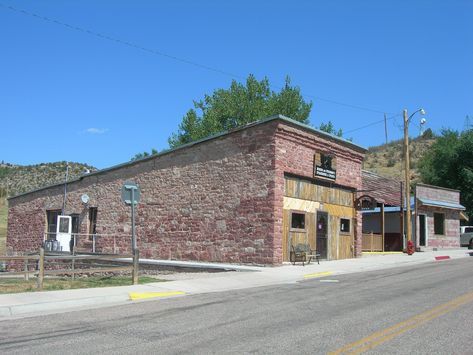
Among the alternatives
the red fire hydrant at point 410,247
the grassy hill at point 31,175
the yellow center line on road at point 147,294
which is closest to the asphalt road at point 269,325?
the yellow center line on road at point 147,294

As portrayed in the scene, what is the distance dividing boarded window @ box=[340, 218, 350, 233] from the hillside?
157 feet

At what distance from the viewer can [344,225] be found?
2438 centimetres

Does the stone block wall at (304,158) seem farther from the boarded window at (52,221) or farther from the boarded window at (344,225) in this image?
the boarded window at (52,221)

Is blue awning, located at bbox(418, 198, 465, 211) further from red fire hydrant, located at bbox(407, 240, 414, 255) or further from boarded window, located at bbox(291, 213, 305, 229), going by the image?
boarded window, located at bbox(291, 213, 305, 229)

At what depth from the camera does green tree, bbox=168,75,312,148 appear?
157ft

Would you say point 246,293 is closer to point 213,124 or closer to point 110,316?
point 110,316

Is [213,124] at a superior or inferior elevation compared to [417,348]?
superior

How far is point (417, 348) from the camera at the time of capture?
22.0ft

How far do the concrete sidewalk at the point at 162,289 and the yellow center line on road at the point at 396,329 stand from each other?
6.06 metres

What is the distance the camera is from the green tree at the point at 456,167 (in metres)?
46.2

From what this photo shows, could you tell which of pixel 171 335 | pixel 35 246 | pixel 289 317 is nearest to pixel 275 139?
pixel 289 317

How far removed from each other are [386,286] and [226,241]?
850 centimetres

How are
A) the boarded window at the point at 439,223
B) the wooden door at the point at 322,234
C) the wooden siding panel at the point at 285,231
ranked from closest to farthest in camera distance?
the wooden siding panel at the point at 285,231
the wooden door at the point at 322,234
the boarded window at the point at 439,223

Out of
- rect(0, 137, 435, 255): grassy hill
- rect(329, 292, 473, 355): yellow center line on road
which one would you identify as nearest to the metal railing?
rect(329, 292, 473, 355): yellow center line on road
